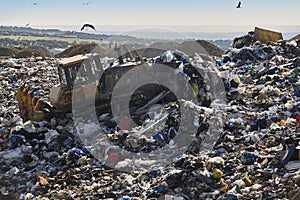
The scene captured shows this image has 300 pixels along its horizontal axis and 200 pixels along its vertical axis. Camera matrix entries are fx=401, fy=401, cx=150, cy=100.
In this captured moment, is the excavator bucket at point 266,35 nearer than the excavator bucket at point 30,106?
No

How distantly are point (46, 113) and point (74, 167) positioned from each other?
6.96ft

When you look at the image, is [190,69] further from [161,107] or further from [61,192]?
[61,192]

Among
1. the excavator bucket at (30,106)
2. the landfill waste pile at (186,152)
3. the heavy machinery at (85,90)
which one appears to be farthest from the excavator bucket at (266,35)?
the excavator bucket at (30,106)

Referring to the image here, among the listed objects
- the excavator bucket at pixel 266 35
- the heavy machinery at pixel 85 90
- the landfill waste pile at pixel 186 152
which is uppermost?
the excavator bucket at pixel 266 35

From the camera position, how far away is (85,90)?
25.5 ft

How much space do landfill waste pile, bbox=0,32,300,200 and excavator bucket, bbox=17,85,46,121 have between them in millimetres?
169

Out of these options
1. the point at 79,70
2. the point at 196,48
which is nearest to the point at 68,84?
the point at 79,70

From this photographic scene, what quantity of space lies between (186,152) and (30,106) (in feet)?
11.6

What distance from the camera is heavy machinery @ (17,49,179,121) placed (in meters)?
7.77

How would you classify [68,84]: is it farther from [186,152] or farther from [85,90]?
[186,152]

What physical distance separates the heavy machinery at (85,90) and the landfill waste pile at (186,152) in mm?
235

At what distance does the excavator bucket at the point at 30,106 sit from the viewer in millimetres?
7781

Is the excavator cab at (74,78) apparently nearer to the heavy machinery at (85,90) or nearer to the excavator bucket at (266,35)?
the heavy machinery at (85,90)

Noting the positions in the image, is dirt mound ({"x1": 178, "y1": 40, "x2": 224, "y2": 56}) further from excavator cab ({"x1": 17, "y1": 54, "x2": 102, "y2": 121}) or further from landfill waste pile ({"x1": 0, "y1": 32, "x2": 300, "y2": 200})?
excavator cab ({"x1": 17, "y1": 54, "x2": 102, "y2": 121})
